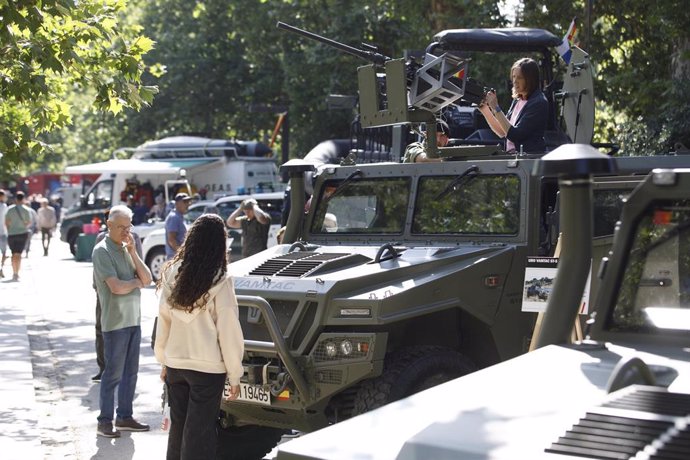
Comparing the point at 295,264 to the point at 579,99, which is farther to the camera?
the point at 579,99

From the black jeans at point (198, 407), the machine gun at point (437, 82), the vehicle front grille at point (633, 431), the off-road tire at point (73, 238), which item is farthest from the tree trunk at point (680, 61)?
the off-road tire at point (73, 238)

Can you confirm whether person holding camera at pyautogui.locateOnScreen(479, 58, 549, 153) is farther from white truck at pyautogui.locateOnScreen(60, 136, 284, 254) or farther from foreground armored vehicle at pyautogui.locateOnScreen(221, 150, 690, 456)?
white truck at pyautogui.locateOnScreen(60, 136, 284, 254)

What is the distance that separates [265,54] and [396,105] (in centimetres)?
2895

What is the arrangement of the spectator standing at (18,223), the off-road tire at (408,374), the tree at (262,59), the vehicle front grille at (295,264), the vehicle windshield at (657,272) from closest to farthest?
the vehicle windshield at (657,272), the off-road tire at (408,374), the vehicle front grille at (295,264), the spectator standing at (18,223), the tree at (262,59)

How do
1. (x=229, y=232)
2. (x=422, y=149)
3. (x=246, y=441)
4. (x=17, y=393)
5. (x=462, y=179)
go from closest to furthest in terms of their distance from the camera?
1. (x=246, y=441)
2. (x=462, y=179)
3. (x=422, y=149)
4. (x=17, y=393)
5. (x=229, y=232)

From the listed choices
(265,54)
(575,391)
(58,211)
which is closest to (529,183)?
(575,391)

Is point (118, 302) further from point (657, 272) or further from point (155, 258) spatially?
point (155, 258)

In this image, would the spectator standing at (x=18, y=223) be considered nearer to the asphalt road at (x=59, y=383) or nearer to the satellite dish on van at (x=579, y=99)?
the asphalt road at (x=59, y=383)

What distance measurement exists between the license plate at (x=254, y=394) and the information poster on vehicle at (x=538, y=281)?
5.44ft

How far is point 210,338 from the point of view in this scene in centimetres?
607

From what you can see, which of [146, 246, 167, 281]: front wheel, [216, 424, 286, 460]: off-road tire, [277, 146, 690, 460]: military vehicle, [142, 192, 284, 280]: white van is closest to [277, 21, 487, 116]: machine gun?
[216, 424, 286, 460]: off-road tire

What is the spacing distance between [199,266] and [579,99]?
16.4ft

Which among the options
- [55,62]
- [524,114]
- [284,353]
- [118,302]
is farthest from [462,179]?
[55,62]

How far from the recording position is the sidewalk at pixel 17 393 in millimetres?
8609
